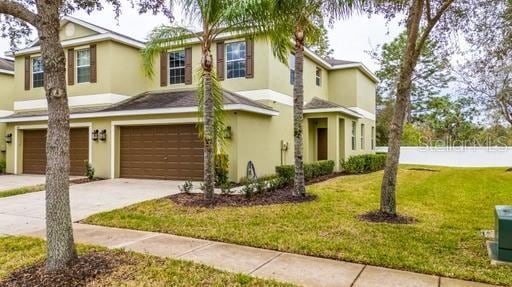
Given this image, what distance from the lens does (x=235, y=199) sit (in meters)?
10.6

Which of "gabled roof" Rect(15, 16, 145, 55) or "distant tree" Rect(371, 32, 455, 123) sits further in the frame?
"distant tree" Rect(371, 32, 455, 123)

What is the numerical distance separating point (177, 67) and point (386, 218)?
41.2 ft

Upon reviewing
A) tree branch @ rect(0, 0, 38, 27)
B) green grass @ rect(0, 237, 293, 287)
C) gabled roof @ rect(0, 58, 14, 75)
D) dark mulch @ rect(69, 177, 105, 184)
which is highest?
gabled roof @ rect(0, 58, 14, 75)

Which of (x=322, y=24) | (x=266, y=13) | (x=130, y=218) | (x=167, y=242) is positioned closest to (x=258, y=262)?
(x=167, y=242)

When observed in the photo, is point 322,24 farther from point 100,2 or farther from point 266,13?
point 100,2

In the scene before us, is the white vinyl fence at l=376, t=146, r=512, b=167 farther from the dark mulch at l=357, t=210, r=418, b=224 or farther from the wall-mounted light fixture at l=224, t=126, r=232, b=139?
the dark mulch at l=357, t=210, r=418, b=224

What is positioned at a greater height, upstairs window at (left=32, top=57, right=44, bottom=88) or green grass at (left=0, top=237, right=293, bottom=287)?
upstairs window at (left=32, top=57, right=44, bottom=88)

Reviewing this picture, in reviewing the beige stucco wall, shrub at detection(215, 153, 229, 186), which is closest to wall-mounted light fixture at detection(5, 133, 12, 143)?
the beige stucco wall

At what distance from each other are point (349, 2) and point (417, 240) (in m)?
5.62

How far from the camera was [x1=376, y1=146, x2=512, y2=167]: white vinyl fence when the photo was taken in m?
23.3

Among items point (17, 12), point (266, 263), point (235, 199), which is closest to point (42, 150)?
point (235, 199)

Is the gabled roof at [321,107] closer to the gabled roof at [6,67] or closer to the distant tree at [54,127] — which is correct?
the distant tree at [54,127]

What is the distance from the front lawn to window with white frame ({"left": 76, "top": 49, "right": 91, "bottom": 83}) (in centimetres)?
1005

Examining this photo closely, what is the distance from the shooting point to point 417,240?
6.40 meters
